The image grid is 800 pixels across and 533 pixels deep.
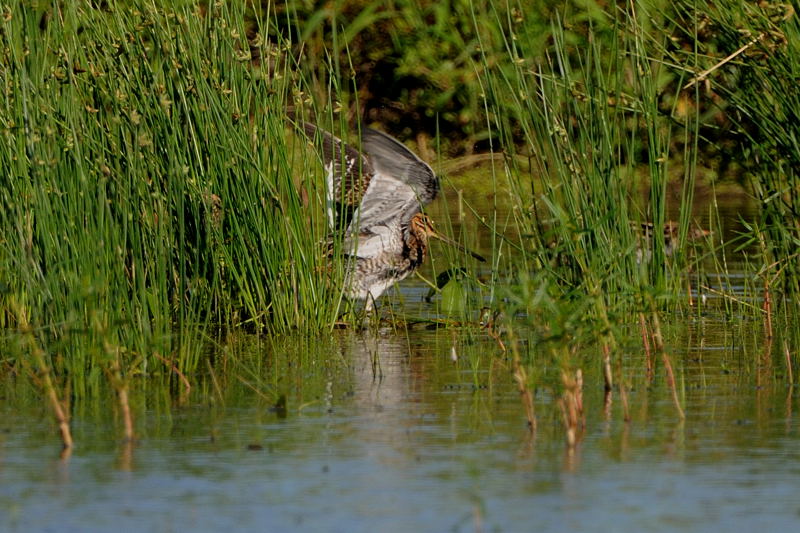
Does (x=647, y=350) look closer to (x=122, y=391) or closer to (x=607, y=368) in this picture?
(x=607, y=368)

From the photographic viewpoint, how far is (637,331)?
20.0 feet

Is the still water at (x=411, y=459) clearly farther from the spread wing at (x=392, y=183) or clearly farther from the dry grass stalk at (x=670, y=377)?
the spread wing at (x=392, y=183)

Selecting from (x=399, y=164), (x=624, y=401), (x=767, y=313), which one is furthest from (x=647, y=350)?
(x=399, y=164)

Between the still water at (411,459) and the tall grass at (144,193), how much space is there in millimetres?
360

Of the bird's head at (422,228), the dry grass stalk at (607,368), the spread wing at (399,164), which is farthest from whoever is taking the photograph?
the bird's head at (422,228)

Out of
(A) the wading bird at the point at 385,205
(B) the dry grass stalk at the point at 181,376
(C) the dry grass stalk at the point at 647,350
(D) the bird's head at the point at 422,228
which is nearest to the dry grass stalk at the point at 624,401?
(C) the dry grass stalk at the point at 647,350

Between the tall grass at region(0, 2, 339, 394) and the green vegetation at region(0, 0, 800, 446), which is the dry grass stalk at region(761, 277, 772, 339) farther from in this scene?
the tall grass at region(0, 2, 339, 394)

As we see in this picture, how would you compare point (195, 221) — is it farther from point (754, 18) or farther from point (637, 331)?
point (754, 18)

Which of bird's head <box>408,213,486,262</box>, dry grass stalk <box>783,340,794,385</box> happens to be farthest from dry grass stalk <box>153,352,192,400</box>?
bird's head <box>408,213,486,262</box>

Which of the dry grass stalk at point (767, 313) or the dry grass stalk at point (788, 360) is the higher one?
the dry grass stalk at point (767, 313)

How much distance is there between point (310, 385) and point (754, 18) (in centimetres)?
213

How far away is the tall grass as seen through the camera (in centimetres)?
496

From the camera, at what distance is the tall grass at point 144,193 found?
4961mm

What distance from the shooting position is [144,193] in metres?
5.54
